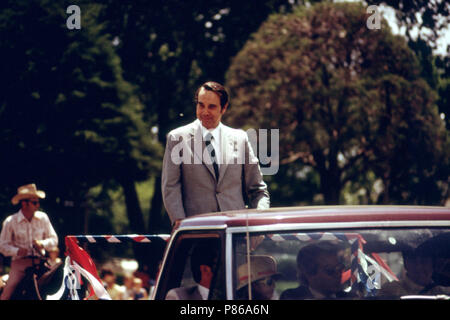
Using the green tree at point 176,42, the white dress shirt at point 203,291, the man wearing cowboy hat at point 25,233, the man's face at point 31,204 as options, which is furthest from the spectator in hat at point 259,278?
the green tree at point 176,42

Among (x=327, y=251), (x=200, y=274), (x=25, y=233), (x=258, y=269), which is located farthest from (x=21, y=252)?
(x=327, y=251)

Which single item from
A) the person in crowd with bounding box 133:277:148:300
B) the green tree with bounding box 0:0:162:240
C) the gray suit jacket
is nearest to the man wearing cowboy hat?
the person in crowd with bounding box 133:277:148:300

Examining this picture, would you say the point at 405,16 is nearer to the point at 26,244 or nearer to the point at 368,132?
the point at 26,244

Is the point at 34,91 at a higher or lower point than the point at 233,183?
higher

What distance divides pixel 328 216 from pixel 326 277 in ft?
0.88

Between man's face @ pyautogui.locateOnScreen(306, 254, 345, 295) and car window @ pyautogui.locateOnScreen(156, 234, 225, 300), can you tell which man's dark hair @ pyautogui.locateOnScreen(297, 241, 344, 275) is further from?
car window @ pyautogui.locateOnScreen(156, 234, 225, 300)

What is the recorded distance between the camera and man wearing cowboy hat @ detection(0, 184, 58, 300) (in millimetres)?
10531

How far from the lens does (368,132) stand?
23.9 m

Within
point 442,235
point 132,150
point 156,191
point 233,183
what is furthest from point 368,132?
point 442,235

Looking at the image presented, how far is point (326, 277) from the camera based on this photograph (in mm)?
4004

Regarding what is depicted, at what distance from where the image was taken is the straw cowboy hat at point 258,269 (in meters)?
3.92

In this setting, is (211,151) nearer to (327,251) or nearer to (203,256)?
(203,256)

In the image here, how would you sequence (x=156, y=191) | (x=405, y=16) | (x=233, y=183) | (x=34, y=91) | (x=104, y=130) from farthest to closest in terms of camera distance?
(x=156, y=191), (x=104, y=130), (x=34, y=91), (x=405, y=16), (x=233, y=183)

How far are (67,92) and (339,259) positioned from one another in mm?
20975
